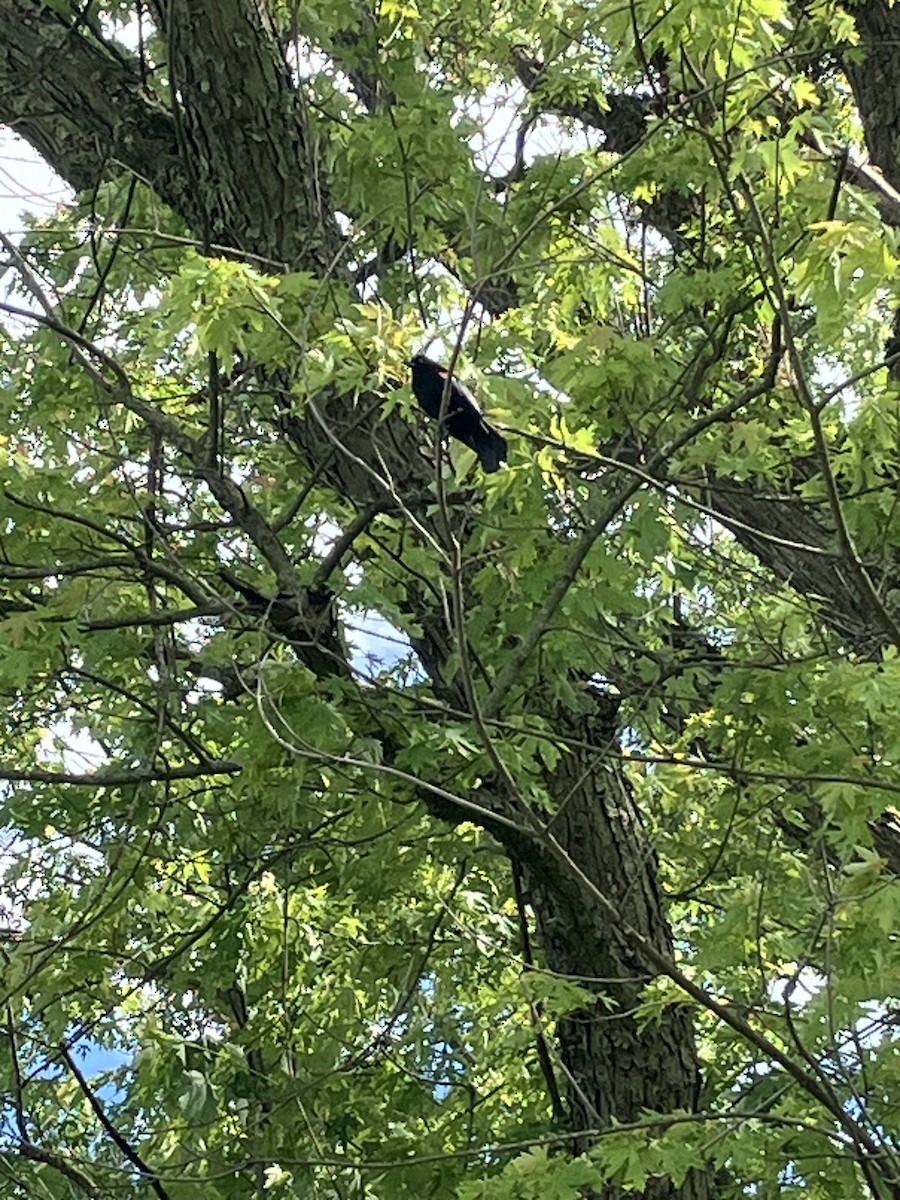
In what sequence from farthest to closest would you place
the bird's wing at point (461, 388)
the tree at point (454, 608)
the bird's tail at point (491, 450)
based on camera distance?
the tree at point (454, 608), the bird's tail at point (491, 450), the bird's wing at point (461, 388)

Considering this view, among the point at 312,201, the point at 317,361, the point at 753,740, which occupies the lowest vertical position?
the point at 753,740

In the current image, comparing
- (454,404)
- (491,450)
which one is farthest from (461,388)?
(491,450)

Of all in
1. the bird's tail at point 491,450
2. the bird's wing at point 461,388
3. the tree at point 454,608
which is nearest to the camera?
the bird's wing at point 461,388

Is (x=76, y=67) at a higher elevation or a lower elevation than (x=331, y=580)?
higher

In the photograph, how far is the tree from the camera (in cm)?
240

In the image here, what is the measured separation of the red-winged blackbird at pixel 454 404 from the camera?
214 cm

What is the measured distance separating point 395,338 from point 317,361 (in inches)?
5.7

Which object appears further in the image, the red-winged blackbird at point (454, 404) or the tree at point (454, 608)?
the tree at point (454, 608)

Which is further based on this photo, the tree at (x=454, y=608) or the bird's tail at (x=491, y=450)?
the tree at (x=454, y=608)

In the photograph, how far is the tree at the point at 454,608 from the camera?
7.88 ft

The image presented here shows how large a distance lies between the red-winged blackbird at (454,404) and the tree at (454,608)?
39mm

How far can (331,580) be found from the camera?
3033mm

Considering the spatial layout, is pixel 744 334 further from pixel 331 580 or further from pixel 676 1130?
pixel 676 1130

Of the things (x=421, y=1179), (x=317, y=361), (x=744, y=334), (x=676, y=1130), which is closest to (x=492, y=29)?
(x=744, y=334)
